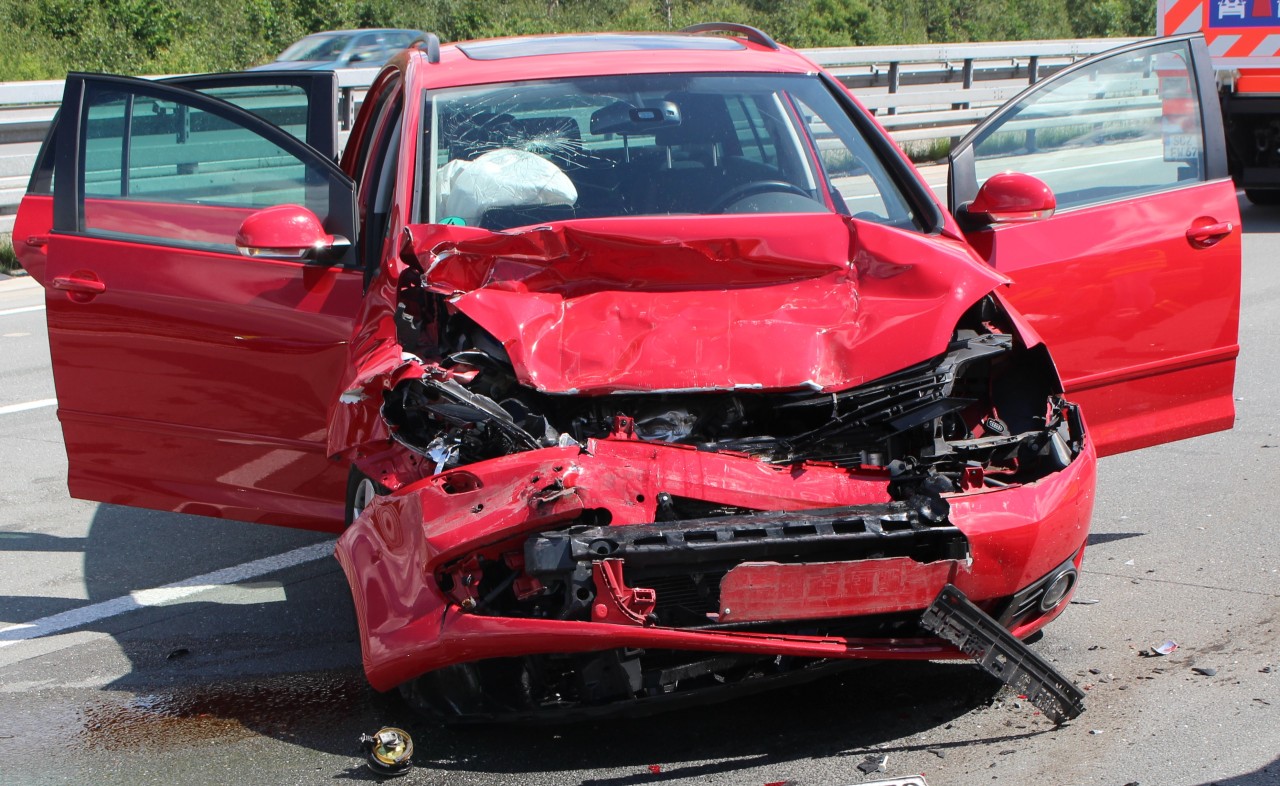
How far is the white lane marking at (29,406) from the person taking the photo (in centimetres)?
788

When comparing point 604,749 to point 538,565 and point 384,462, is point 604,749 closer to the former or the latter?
point 538,565

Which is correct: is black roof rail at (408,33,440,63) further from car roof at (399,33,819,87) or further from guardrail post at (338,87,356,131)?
guardrail post at (338,87,356,131)

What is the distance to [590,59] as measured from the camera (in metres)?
5.16

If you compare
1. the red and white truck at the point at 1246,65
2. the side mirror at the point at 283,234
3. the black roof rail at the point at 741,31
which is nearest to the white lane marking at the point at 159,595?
the side mirror at the point at 283,234

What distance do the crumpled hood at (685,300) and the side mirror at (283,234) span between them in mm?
336

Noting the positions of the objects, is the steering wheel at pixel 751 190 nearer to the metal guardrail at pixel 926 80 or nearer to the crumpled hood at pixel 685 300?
the crumpled hood at pixel 685 300

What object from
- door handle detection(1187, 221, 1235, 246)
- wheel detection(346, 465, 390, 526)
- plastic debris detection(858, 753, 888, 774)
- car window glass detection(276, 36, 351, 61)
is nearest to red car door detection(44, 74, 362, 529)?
wheel detection(346, 465, 390, 526)

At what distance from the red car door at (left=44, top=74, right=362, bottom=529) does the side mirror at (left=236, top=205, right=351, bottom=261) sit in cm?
13

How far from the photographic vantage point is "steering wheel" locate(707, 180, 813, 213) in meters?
4.71

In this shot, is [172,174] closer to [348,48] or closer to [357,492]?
[357,492]

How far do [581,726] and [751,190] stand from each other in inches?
75.8

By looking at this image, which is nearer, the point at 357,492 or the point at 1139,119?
the point at 357,492

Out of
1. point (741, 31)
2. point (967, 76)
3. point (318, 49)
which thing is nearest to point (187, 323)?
point (741, 31)

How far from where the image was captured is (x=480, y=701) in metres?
3.59
